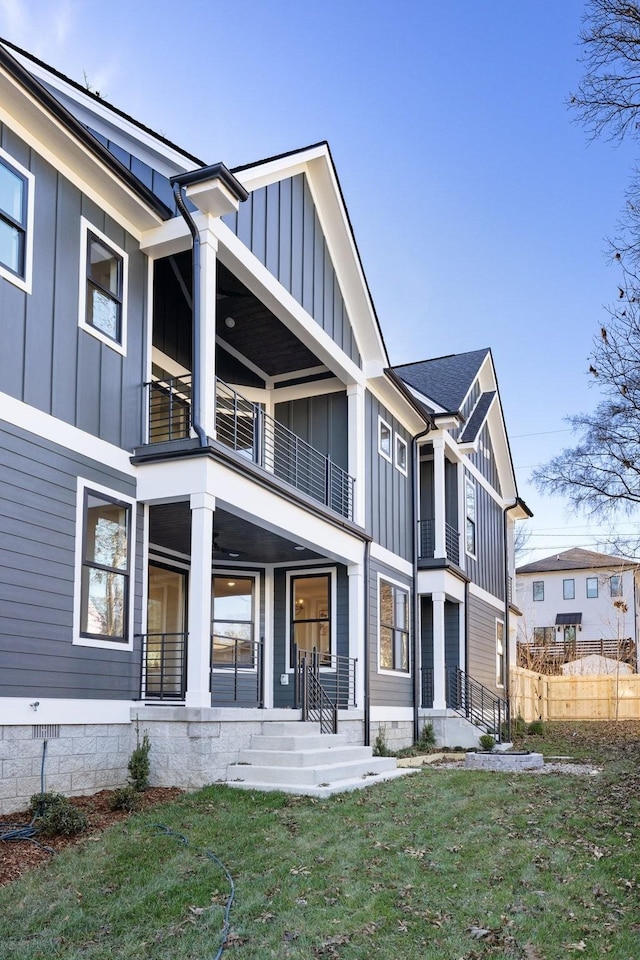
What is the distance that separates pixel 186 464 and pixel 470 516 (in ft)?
45.4

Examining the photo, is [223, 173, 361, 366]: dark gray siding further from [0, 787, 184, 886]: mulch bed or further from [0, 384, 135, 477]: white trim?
[0, 787, 184, 886]: mulch bed

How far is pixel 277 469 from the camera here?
52.7 feet

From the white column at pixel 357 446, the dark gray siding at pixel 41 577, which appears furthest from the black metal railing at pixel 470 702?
the dark gray siding at pixel 41 577

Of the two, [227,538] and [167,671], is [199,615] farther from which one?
[167,671]

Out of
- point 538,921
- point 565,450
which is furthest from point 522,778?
point 565,450

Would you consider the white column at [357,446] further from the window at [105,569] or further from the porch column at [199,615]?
the window at [105,569]

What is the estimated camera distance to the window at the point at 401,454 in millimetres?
19312

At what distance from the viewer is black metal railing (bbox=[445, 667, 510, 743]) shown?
20266mm

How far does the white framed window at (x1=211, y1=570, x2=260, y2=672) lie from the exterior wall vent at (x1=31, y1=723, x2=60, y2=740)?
6848 mm

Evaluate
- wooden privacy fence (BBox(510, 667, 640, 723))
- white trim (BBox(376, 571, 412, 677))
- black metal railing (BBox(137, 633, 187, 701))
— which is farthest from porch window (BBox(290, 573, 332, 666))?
wooden privacy fence (BBox(510, 667, 640, 723))

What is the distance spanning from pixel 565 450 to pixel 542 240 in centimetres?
743

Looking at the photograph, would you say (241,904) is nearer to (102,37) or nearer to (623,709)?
(102,37)

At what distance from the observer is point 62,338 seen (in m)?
10.1

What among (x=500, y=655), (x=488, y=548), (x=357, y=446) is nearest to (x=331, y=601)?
(x=357, y=446)
